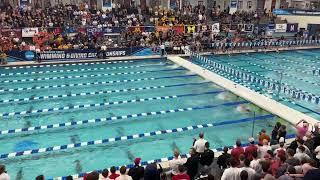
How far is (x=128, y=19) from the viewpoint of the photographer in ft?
73.0

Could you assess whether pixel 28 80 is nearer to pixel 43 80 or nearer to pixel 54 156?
pixel 43 80

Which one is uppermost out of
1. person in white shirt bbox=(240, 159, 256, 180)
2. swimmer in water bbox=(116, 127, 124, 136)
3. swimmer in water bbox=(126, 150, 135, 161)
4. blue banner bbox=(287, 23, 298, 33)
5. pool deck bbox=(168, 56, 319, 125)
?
blue banner bbox=(287, 23, 298, 33)

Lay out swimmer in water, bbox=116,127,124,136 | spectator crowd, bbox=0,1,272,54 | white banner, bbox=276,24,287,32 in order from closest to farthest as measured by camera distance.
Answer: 1. swimmer in water, bbox=116,127,124,136
2. spectator crowd, bbox=0,1,272,54
3. white banner, bbox=276,24,287,32

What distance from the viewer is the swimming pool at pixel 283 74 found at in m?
11.4

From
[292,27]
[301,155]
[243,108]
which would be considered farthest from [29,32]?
[292,27]

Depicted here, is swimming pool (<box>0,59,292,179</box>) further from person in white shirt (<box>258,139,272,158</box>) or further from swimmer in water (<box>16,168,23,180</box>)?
person in white shirt (<box>258,139,272,158</box>)

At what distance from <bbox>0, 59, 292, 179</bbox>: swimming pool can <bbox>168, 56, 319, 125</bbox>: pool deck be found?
0.75 ft

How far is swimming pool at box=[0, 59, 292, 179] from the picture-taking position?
8.04 metres

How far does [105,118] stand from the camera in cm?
1016

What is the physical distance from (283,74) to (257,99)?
4.93 metres

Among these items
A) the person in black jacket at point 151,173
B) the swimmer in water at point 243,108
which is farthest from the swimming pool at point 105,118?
the person in black jacket at point 151,173

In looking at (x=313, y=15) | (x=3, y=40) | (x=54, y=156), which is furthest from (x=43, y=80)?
(x=313, y=15)

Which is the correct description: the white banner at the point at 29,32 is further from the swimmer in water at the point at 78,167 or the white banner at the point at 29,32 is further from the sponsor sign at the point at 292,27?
the sponsor sign at the point at 292,27

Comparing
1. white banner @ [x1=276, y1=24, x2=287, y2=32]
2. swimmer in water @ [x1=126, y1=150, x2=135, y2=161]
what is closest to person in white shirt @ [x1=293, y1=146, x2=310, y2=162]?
swimmer in water @ [x1=126, y1=150, x2=135, y2=161]
